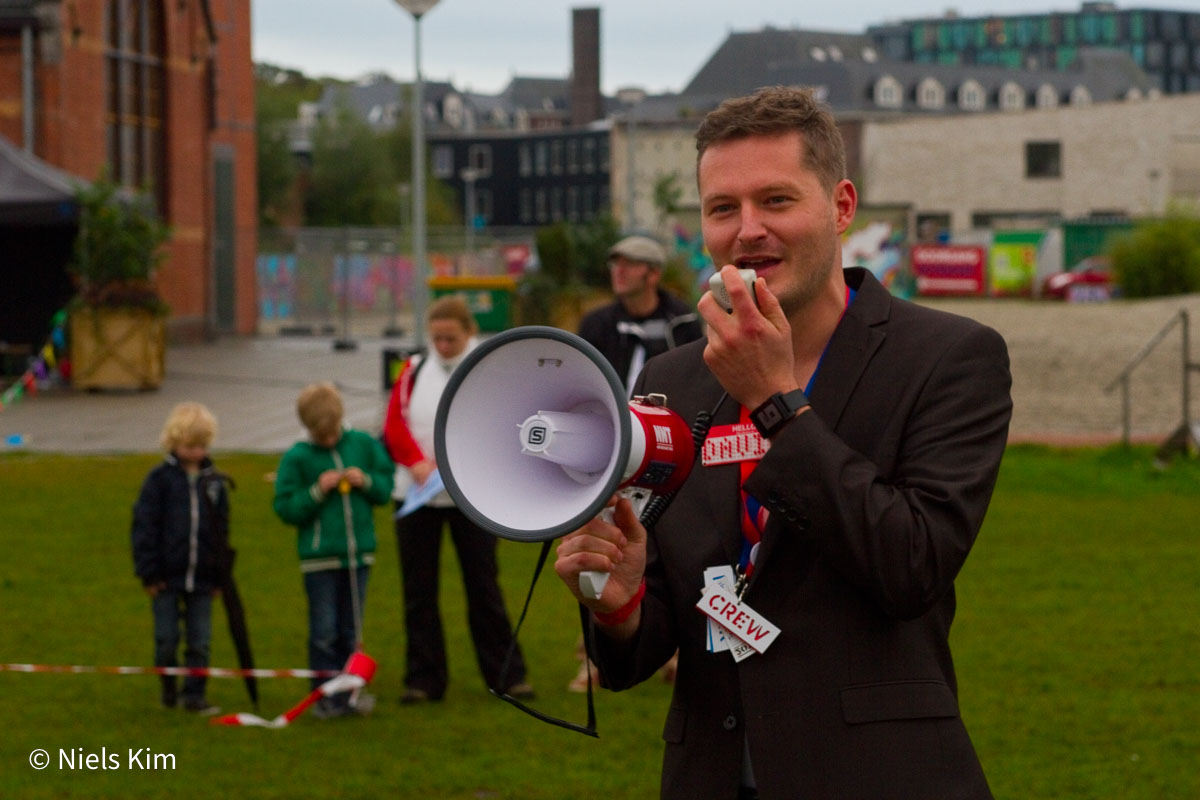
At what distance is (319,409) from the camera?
845 cm

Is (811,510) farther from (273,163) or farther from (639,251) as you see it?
(273,163)

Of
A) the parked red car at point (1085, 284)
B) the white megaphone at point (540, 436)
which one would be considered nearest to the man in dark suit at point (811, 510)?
the white megaphone at point (540, 436)

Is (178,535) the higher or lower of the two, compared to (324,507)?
lower

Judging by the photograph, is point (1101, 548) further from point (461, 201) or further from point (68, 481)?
→ point (461, 201)

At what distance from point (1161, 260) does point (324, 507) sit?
40.1 metres

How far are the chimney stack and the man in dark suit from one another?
113 m

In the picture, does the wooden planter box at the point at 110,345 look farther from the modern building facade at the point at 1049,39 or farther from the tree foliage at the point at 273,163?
the modern building facade at the point at 1049,39

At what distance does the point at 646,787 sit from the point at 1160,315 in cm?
3030

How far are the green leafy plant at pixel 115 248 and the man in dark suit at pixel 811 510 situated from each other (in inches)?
972

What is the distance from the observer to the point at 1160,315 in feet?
114

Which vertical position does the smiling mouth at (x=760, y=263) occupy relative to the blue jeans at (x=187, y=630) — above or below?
above

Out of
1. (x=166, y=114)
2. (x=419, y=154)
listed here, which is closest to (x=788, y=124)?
(x=419, y=154)

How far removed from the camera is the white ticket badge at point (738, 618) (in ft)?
8.58

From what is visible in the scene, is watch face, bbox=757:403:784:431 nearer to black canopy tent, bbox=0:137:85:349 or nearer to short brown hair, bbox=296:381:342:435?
short brown hair, bbox=296:381:342:435
